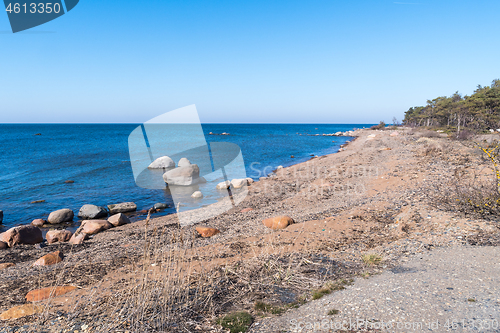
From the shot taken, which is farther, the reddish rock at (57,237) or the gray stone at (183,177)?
the gray stone at (183,177)

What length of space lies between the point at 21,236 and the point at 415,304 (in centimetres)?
1321

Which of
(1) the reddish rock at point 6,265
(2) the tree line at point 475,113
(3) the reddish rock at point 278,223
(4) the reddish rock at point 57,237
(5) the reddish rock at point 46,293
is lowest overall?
(4) the reddish rock at point 57,237

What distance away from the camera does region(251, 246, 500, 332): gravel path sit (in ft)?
10.8

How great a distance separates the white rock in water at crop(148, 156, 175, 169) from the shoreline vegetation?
12189mm

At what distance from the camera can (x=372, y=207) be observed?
9961 mm

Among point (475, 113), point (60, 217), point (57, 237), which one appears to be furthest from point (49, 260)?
point (475, 113)

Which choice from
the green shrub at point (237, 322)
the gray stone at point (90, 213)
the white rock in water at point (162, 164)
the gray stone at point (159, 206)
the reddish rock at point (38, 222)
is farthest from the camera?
the white rock in water at point (162, 164)

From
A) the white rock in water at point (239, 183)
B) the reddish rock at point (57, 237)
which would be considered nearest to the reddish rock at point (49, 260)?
the reddish rock at point (57, 237)

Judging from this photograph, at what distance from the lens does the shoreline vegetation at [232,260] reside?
392 centimetres

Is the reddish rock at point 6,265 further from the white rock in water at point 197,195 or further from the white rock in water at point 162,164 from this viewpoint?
the white rock in water at point 162,164

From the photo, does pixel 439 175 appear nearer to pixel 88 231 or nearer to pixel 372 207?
Result: pixel 372 207

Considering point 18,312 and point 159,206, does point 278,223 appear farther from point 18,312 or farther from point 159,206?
point 159,206

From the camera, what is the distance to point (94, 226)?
11.8 m

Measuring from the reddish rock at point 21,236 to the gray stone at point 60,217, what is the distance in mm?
2399
